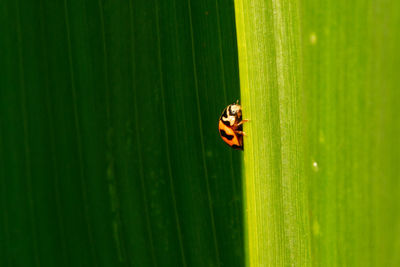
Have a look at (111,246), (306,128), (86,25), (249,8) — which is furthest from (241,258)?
(86,25)

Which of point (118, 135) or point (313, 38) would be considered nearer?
point (313, 38)

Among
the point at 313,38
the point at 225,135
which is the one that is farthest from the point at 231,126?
the point at 313,38

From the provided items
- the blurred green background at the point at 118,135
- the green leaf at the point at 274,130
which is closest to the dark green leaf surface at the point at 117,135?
the blurred green background at the point at 118,135

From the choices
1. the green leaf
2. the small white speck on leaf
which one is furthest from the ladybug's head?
the small white speck on leaf

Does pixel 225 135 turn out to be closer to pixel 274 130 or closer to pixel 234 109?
pixel 234 109

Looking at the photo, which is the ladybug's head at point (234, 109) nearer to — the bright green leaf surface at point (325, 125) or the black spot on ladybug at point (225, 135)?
the black spot on ladybug at point (225, 135)
